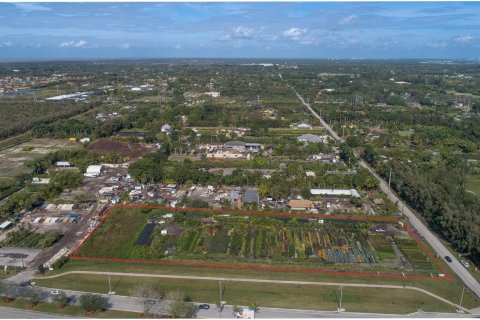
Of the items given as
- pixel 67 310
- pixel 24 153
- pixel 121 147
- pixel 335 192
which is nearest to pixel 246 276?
pixel 67 310

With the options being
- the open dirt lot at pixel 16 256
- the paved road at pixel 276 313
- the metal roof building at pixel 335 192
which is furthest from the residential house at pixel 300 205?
the open dirt lot at pixel 16 256

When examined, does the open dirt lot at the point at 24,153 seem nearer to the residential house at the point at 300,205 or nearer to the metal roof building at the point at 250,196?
the metal roof building at the point at 250,196

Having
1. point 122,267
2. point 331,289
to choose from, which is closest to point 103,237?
point 122,267

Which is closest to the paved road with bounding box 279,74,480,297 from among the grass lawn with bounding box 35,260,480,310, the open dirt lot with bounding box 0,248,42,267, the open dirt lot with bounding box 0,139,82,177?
the grass lawn with bounding box 35,260,480,310

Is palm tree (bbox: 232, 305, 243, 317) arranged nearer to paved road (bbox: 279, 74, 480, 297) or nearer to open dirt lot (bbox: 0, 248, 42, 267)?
paved road (bbox: 279, 74, 480, 297)

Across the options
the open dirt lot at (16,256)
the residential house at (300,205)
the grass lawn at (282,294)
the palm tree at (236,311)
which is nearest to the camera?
the palm tree at (236,311)

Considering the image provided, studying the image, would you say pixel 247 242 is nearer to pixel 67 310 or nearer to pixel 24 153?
pixel 67 310
